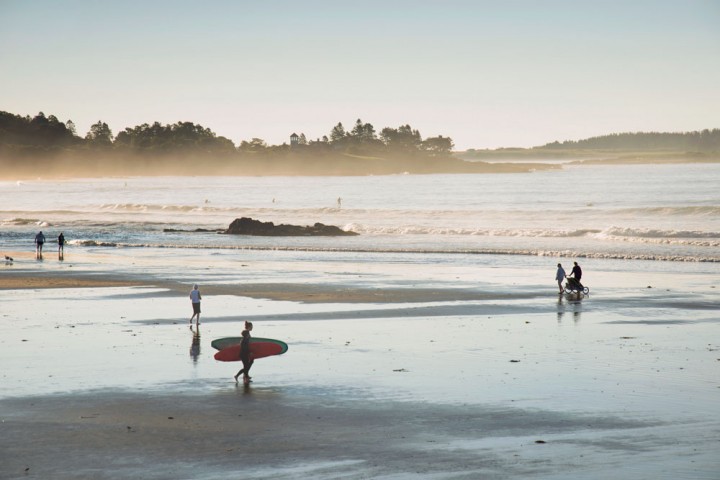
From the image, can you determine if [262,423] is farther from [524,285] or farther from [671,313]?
[524,285]

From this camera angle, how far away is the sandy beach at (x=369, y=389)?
14.1 m

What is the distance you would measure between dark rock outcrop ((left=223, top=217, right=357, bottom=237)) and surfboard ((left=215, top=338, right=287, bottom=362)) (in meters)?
54.2

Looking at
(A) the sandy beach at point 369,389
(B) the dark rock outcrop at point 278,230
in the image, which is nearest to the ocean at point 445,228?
(B) the dark rock outcrop at point 278,230

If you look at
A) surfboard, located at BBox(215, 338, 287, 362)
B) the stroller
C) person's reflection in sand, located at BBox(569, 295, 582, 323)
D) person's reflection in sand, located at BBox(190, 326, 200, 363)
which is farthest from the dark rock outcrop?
surfboard, located at BBox(215, 338, 287, 362)

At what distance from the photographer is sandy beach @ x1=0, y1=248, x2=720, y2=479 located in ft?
46.1

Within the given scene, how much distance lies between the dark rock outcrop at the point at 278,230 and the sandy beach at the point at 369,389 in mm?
41783

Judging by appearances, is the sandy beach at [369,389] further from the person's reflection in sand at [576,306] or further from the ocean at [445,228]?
the ocean at [445,228]

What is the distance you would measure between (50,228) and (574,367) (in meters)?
74.2

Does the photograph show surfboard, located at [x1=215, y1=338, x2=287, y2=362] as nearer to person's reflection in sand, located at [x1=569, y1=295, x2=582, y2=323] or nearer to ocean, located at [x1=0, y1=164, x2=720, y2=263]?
person's reflection in sand, located at [x1=569, y1=295, x2=582, y2=323]

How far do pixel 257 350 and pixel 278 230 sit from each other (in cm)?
5572

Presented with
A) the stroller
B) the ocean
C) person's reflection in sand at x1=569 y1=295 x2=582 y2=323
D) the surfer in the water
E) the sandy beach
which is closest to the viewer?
Result: the sandy beach

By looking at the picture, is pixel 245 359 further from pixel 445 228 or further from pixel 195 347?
pixel 445 228

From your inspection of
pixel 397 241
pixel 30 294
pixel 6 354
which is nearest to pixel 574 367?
pixel 6 354

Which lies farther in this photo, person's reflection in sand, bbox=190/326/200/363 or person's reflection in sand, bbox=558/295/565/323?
person's reflection in sand, bbox=558/295/565/323
